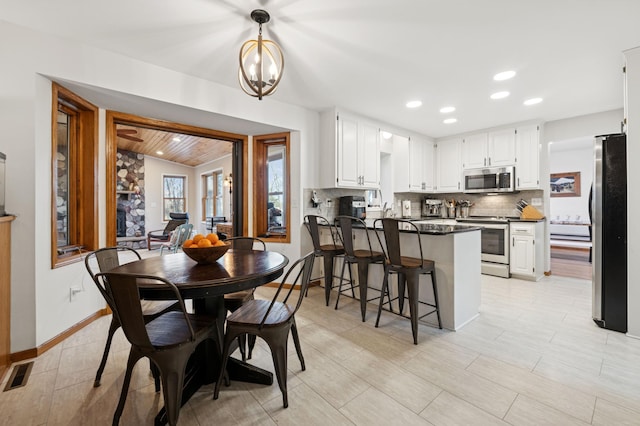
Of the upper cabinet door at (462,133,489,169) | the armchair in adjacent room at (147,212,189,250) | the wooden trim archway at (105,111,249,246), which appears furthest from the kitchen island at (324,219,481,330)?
the armchair in adjacent room at (147,212,189,250)

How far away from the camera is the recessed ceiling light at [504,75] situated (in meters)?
2.99

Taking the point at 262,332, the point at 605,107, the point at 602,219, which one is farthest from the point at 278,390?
the point at 605,107

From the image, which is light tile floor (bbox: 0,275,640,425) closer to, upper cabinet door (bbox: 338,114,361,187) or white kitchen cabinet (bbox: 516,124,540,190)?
upper cabinet door (bbox: 338,114,361,187)

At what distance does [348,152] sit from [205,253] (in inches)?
113

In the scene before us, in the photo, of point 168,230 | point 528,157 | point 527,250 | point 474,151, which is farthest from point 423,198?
point 168,230

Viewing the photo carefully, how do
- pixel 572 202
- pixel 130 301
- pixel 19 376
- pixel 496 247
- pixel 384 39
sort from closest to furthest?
pixel 130 301, pixel 19 376, pixel 384 39, pixel 496 247, pixel 572 202

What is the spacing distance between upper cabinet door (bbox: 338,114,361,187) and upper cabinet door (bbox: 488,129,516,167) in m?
2.57

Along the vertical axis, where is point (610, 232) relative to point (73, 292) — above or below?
above

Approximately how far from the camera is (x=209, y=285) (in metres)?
1.46

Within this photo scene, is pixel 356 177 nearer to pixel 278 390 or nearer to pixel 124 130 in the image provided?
pixel 278 390

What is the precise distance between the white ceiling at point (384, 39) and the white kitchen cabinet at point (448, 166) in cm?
199

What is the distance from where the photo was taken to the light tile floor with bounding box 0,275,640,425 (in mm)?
1581

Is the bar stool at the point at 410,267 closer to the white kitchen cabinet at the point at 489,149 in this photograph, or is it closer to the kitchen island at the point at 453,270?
the kitchen island at the point at 453,270

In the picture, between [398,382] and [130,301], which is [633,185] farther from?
[130,301]
